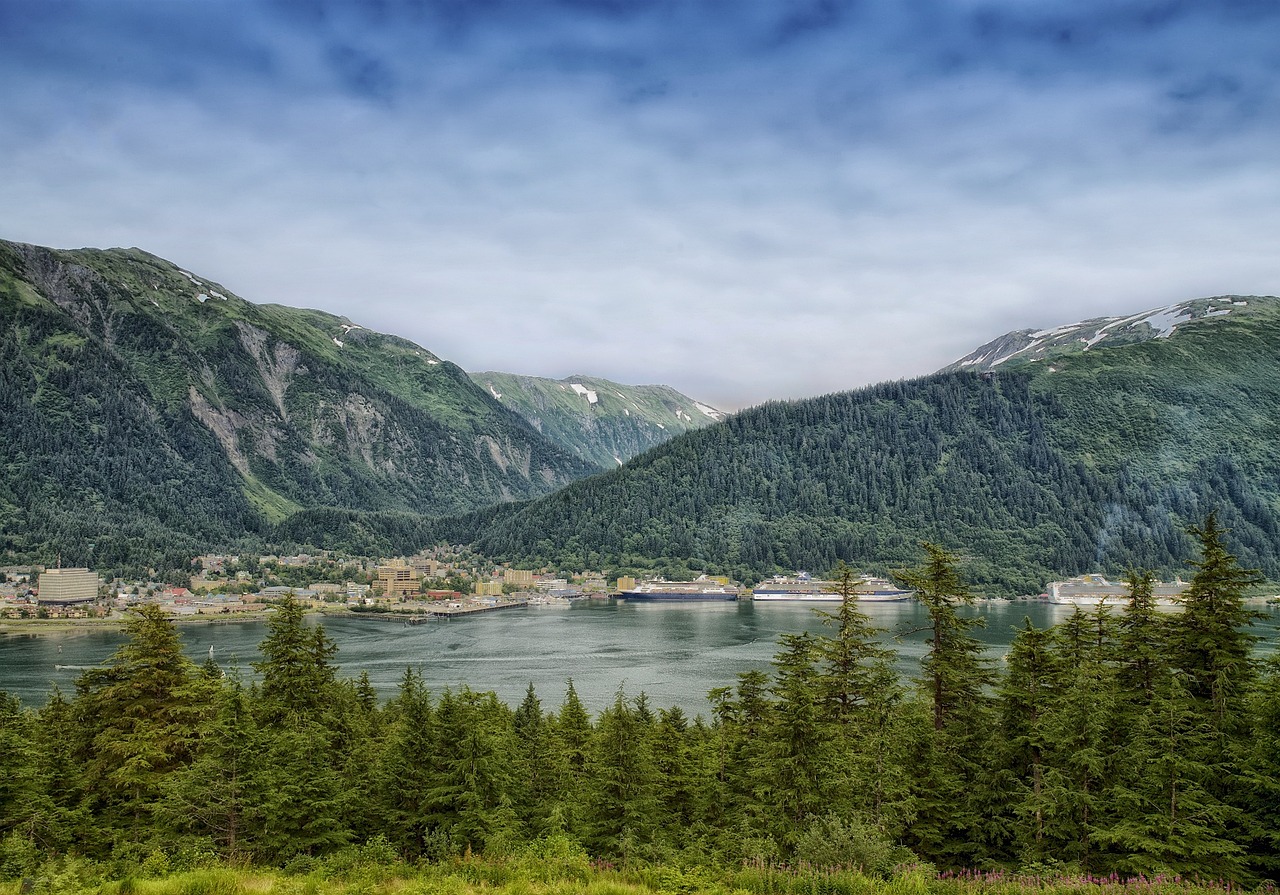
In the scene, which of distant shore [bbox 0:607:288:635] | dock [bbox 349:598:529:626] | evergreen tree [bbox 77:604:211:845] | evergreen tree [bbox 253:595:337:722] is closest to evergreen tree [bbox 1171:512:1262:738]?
evergreen tree [bbox 77:604:211:845]

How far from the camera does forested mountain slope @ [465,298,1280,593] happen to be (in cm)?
15712

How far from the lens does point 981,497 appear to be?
174625 millimetres

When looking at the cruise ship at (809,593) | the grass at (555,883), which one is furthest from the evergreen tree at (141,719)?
the cruise ship at (809,593)

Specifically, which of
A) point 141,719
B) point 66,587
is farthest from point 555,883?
point 66,587

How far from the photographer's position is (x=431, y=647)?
81000 millimetres

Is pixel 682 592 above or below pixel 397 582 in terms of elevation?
below

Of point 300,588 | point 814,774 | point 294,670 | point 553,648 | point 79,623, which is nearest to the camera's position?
point 814,774

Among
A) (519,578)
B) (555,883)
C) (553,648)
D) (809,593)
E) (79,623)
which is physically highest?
(555,883)

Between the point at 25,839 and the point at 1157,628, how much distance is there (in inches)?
796

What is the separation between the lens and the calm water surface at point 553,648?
56562 mm

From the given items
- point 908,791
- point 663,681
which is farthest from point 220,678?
point 663,681

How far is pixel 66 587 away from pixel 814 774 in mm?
129023

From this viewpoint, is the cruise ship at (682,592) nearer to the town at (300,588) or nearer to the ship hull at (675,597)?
the ship hull at (675,597)

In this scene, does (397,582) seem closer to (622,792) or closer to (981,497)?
(981,497)
